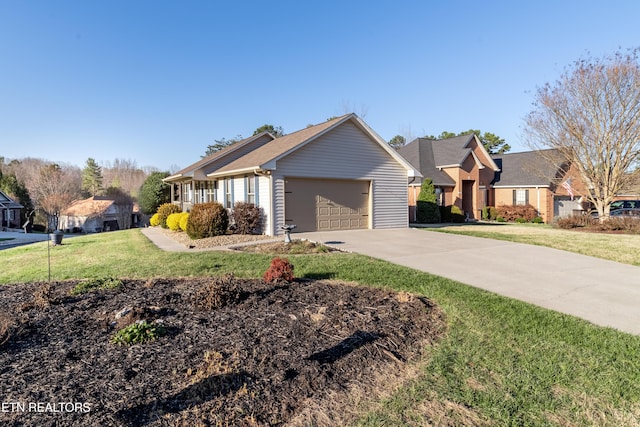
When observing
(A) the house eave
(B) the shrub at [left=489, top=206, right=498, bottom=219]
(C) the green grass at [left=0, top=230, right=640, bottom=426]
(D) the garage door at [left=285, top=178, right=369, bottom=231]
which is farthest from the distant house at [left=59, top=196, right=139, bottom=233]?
(C) the green grass at [left=0, top=230, right=640, bottom=426]

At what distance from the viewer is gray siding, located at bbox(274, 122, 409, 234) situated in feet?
46.4

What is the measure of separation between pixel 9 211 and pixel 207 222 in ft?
121

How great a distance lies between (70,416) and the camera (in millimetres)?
2604

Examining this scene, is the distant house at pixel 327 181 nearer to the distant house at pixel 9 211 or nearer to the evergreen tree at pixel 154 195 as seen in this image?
the evergreen tree at pixel 154 195

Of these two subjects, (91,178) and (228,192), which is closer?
(228,192)

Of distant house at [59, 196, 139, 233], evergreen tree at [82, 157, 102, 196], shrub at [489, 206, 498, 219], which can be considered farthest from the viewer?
evergreen tree at [82, 157, 102, 196]

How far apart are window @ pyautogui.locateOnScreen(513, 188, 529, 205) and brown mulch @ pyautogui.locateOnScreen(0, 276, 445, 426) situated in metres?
26.4

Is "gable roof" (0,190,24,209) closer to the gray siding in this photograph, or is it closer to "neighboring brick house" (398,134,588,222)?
the gray siding

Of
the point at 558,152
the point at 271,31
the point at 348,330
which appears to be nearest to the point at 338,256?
the point at 348,330

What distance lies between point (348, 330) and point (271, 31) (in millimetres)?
16544

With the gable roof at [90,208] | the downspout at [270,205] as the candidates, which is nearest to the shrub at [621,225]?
the downspout at [270,205]

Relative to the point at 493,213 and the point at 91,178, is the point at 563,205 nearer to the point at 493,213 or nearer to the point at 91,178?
the point at 493,213

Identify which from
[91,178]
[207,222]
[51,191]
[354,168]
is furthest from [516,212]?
[91,178]

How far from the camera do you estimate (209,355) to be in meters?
3.47
